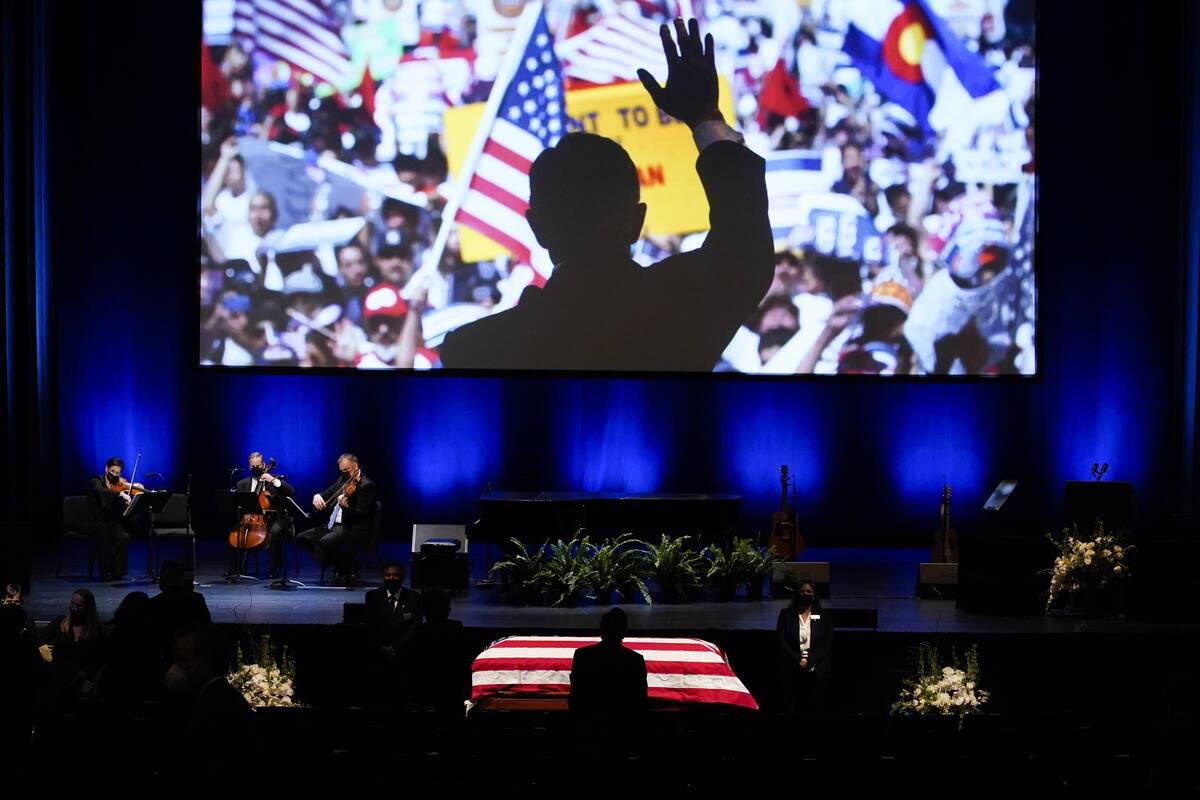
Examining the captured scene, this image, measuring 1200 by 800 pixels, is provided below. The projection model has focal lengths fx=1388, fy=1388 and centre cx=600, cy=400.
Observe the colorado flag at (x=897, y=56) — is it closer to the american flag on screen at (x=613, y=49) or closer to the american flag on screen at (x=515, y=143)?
the american flag on screen at (x=613, y=49)

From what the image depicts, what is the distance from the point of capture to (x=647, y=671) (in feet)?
23.0

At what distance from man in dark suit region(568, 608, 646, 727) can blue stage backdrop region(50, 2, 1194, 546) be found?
798cm

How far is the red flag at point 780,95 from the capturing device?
521 inches

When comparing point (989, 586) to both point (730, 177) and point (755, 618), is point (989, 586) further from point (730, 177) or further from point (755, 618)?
point (730, 177)

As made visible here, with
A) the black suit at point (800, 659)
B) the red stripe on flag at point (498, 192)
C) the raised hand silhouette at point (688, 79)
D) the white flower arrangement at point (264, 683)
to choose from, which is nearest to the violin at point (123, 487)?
the red stripe on flag at point (498, 192)

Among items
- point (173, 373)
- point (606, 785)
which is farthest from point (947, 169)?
point (606, 785)

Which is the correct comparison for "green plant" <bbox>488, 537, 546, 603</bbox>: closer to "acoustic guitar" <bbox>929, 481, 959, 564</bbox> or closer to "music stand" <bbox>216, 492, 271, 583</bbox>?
"music stand" <bbox>216, 492, 271, 583</bbox>

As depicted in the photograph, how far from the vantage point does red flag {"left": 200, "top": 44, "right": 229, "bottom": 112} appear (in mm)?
13328

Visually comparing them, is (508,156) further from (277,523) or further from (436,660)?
(436,660)

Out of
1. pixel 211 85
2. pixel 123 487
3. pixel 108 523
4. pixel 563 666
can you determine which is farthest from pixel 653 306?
pixel 563 666

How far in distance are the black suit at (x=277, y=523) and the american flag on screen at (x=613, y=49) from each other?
4.80 m

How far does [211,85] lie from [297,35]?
0.96 meters

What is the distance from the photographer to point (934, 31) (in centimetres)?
1335

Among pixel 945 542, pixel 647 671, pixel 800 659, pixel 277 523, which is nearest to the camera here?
pixel 647 671
